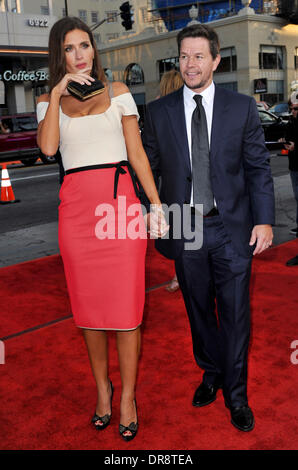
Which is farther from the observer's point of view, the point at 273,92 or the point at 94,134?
the point at 273,92

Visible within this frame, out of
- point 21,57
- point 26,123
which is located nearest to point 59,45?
point 26,123

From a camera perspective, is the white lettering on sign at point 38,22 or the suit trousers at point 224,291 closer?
the suit trousers at point 224,291

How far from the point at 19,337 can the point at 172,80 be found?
8.72ft

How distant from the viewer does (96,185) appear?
100 inches

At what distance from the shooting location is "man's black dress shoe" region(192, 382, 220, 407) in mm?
3000

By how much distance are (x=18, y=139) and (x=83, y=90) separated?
18.2m

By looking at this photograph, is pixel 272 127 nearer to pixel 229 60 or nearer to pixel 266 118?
pixel 266 118

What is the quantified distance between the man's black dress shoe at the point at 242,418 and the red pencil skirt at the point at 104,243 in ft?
2.41

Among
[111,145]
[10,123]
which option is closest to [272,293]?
[111,145]

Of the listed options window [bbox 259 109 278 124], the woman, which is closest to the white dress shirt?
the woman

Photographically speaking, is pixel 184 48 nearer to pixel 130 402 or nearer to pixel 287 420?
pixel 130 402

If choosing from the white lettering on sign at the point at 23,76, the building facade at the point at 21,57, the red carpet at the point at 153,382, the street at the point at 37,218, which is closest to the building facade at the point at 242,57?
the building facade at the point at 21,57

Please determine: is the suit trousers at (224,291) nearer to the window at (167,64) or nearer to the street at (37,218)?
the street at (37,218)

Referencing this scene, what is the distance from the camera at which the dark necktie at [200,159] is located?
266 cm
